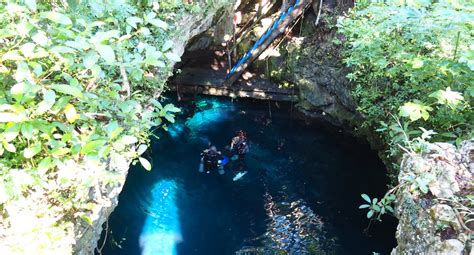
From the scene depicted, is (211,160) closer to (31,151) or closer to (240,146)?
(240,146)

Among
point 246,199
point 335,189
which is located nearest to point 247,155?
point 246,199

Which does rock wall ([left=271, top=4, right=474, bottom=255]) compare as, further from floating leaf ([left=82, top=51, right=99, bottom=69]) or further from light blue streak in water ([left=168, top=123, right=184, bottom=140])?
light blue streak in water ([left=168, top=123, right=184, bottom=140])

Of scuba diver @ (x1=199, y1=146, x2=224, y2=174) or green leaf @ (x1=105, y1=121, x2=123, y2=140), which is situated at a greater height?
green leaf @ (x1=105, y1=121, x2=123, y2=140)

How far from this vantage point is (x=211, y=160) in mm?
8766

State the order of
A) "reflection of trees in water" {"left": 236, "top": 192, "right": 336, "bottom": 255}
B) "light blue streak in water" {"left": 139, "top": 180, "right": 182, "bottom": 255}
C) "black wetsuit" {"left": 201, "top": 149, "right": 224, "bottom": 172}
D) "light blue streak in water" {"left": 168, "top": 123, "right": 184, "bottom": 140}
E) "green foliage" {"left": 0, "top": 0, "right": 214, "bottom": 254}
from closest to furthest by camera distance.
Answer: "green foliage" {"left": 0, "top": 0, "right": 214, "bottom": 254}
"light blue streak in water" {"left": 139, "top": 180, "right": 182, "bottom": 255}
"reflection of trees in water" {"left": 236, "top": 192, "right": 336, "bottom": 255}
"black wetsuit" {"left": 201, "top": 149, "right": 224, "bottom": 172}
"light blue streak in water" {"left": 168, "top": 123, "right": 184, "bottom": 140}

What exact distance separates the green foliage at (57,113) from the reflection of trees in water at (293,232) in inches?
176

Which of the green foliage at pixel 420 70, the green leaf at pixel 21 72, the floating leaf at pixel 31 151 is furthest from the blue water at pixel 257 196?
the green leaf at pixel 21 72

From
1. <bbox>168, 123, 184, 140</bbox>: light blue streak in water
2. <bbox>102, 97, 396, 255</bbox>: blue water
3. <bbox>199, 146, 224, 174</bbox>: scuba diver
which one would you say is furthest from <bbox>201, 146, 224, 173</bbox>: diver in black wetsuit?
<bbox>168, 123, 184, 140</bbox>: light blue streak in water

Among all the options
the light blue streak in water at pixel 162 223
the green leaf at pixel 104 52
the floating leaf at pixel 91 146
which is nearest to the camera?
the green leaf at pixel 104 52

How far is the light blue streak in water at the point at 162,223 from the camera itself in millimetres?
6922

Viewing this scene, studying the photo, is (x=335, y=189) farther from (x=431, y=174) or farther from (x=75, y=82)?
(x=75, y=82)

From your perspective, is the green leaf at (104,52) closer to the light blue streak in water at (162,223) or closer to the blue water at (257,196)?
the blue water at (257,196)

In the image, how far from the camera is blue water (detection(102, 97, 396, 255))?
7.16 m

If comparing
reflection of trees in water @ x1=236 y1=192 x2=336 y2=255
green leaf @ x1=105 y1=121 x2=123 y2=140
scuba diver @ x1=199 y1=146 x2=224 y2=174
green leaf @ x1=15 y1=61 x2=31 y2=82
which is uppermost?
green leaf @ x1=15 y1=61 x2=31 y2=82
